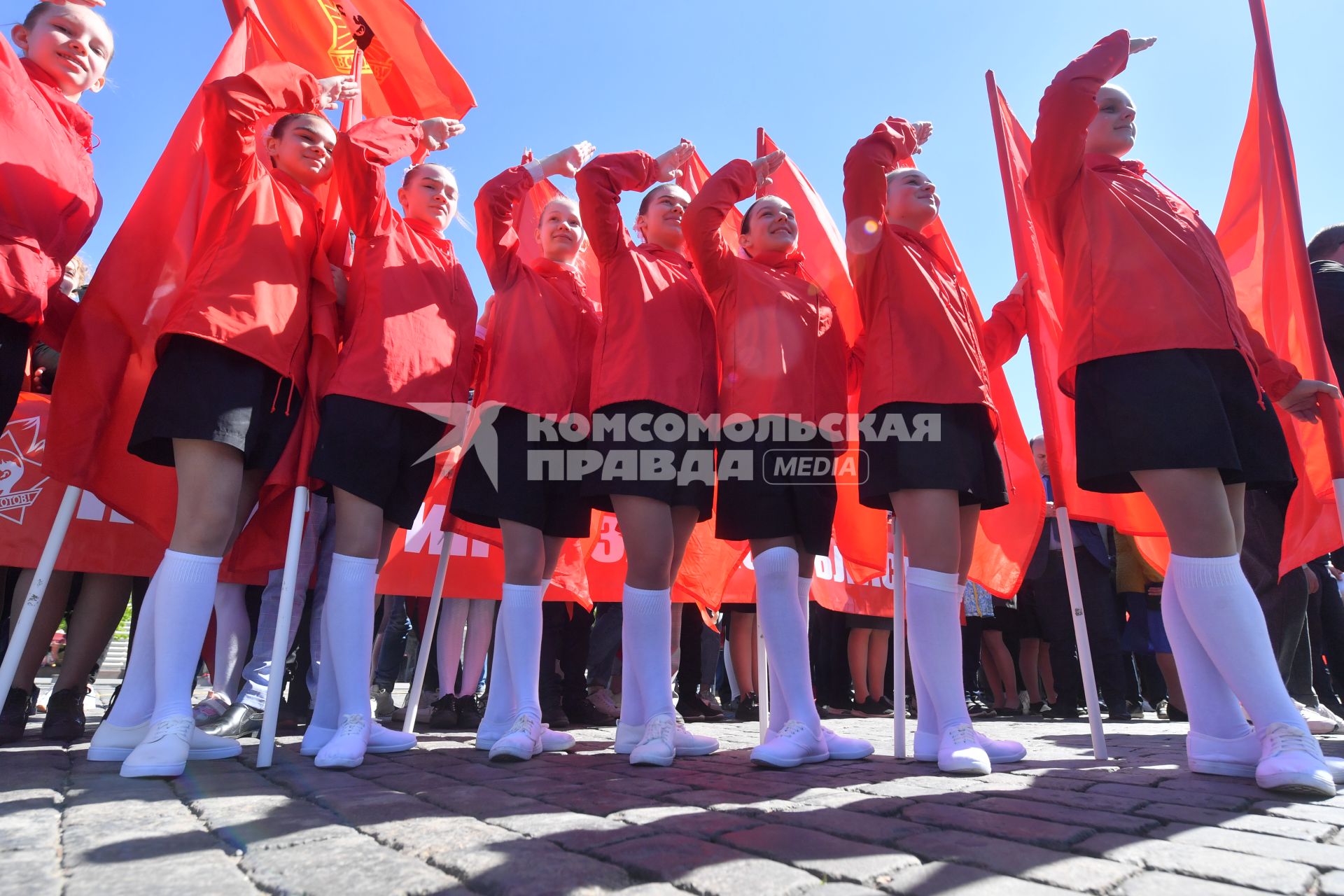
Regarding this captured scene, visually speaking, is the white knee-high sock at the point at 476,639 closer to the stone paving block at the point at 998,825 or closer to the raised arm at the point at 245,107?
the raised arm at the point at 245,107

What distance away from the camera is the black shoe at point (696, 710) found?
18.3 feet

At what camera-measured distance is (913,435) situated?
112 inches

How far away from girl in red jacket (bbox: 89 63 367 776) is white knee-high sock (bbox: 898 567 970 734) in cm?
233

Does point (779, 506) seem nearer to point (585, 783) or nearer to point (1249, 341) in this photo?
point (585, 783)

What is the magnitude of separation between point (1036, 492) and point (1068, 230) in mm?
1569

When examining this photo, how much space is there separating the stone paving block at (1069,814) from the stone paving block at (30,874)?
6.05 ft

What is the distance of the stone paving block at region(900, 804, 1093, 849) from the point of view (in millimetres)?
1606

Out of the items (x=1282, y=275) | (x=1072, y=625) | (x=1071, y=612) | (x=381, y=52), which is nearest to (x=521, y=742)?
(x=1282, y=275)

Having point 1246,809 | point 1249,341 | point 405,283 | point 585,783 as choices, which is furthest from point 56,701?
point 1249,341

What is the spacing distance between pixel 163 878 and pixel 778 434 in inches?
90.1

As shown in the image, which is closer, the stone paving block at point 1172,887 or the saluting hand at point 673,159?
the stone paving block at point 1172,887

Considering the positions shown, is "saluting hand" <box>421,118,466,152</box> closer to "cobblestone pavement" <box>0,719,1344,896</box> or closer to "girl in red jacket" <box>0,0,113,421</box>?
"girl in red jacket" <box>0,0,113,421</box>

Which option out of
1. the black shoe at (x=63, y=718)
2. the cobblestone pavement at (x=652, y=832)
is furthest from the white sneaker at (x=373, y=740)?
the black shoe at (x=63, y=718)

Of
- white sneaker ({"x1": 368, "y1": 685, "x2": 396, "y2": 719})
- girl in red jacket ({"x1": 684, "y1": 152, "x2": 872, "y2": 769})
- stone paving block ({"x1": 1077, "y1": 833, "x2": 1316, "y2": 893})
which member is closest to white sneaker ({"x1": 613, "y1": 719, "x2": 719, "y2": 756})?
girl in red jacket ({"x1": 684, "y1": 152, "x2": 872, "y2": 769})
